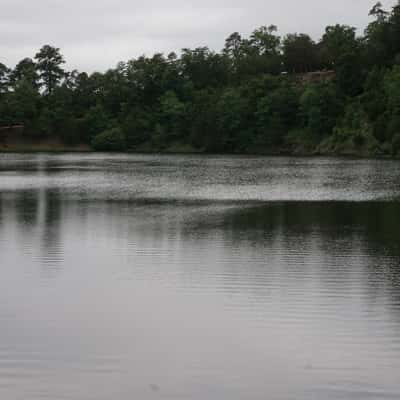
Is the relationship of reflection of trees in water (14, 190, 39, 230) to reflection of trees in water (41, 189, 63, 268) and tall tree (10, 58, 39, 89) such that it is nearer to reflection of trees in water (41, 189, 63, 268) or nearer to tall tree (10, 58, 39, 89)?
reflection of trees in water (41, 189, 63, 268)

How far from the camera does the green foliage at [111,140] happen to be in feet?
363

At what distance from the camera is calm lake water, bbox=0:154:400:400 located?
9.29 m

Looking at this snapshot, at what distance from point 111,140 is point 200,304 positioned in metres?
98.9

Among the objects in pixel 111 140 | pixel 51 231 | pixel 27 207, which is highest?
pixel 111 140

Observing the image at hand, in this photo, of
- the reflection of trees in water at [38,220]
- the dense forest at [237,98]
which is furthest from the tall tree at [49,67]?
the reflection of trees in water at [38,220]

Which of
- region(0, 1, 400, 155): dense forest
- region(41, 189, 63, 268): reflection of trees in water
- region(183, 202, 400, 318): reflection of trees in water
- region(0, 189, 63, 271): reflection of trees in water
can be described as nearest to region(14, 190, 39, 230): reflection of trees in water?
region(0, 189, 63, 271): reflection of trees in water

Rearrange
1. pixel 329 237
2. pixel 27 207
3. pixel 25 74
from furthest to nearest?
1. pixel 25 74
2. pixel 27 207
3. pixel 329 237

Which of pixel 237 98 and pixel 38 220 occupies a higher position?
pixel 237 98

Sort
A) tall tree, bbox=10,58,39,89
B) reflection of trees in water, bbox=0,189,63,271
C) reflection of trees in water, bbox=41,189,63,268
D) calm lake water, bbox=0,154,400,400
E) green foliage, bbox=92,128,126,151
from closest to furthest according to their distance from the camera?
1. calm lake water, bbox=0,154,400,400
2. reflection of trees in water, bbox=41,189,63,268
3. reflection of trees in water, bbox=0,189,63,271
4. green foliage, bbox=92,128,126,151
5. tall tree, bbox=10,58,39,89

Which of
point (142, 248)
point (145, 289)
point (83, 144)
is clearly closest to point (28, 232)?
point (142, 248)

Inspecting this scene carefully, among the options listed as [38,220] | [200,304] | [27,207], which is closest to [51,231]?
[38,220]

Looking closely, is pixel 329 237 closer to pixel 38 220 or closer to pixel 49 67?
pixel 38 220

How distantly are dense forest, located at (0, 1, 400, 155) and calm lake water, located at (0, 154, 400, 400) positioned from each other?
184 feet

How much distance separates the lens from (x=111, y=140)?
111 m
